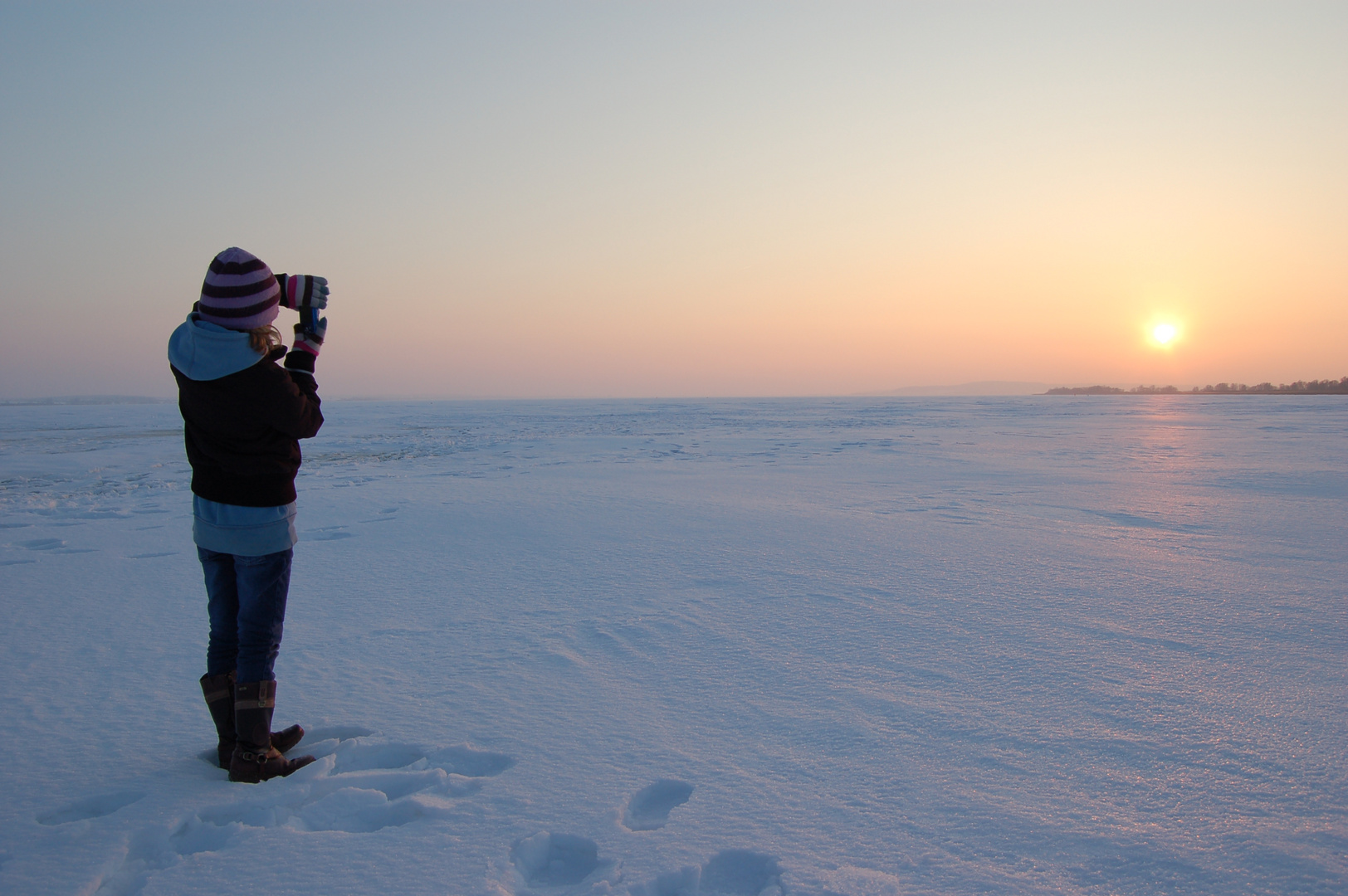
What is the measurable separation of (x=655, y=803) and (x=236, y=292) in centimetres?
161

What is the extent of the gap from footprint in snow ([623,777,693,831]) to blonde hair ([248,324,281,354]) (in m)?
1.42

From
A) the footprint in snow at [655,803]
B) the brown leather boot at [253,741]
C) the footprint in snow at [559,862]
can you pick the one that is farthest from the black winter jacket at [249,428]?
the footprint in snow at [655,803]

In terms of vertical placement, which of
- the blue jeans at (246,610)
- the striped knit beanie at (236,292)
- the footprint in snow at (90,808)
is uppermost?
the striped knit beanie at (236,292)

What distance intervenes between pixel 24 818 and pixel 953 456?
33.4 ft

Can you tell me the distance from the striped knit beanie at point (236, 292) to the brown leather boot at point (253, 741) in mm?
939

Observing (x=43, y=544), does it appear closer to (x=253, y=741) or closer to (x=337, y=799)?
(x=253, y=741)

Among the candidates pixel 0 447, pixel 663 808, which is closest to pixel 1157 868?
pixel 663 808

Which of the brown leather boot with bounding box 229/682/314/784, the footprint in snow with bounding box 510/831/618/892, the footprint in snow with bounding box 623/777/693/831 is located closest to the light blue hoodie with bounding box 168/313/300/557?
the brown leather boot with bounding box 229/682/314/784

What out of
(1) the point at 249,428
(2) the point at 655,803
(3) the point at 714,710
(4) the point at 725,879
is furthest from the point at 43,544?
(4) the point at 725,879

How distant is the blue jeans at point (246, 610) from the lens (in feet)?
6.11

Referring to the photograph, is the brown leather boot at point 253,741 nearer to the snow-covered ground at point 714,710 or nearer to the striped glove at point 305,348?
the snow-covered ground at point 714,710

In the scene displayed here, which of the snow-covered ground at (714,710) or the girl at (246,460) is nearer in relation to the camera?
the snow-covered ground at (714,710)

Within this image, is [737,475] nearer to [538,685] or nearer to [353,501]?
[353,501]

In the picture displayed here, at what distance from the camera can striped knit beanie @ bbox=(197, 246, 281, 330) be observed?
174 cm
